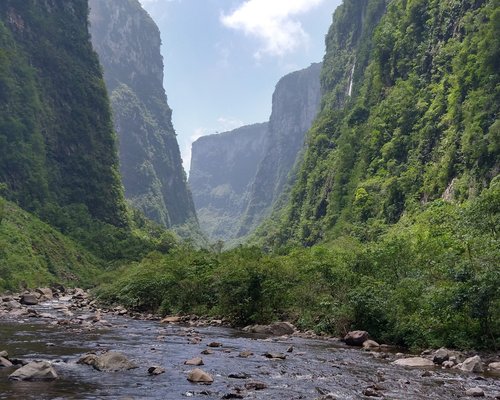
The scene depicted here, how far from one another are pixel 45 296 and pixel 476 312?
3947 centimetres

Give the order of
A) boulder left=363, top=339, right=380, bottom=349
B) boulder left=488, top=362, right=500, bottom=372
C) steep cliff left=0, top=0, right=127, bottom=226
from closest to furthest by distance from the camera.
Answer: boulder left=488, top=362, right=500, bottom=372 → boulder left=363, top=339, right=380, bottom=349 → steep cliff left=0, top=0, right=127, bottom=226

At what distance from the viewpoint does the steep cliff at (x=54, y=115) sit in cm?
8875

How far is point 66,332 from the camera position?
2369 cm

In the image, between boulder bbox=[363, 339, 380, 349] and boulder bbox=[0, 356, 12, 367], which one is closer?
boulder bbox=[0, 356, 12, 367]

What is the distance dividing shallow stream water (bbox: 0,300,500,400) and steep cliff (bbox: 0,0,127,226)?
222 feet

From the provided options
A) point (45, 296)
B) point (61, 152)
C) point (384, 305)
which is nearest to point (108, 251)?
point (61, 152)

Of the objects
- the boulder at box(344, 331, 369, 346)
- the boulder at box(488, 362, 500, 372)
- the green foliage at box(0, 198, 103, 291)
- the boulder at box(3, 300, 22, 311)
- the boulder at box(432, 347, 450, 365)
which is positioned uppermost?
the green foliage at box(0, 198, 103, 291)

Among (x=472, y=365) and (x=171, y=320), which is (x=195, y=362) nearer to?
(x=472, y=365)

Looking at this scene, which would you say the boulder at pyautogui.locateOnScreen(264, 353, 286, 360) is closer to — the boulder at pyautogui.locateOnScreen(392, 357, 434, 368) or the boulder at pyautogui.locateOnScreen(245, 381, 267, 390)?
the boulder at pyautogui.locateOnScreen(392, 357, 434, 368)

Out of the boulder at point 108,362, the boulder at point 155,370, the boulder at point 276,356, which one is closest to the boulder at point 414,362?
the boulder at point 276,356

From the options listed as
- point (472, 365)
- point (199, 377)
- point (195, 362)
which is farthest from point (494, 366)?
point (199, 377)

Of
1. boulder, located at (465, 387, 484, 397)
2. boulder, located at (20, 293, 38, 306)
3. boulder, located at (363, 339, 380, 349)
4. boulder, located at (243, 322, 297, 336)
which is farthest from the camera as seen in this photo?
boulder, located at (20, 293, 38, 306)

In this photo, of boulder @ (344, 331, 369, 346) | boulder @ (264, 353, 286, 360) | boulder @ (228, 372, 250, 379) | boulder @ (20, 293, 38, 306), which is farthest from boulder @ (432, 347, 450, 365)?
boulder @ (20, 293, 38, 306)

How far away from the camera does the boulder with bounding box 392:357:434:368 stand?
56.8 feet
